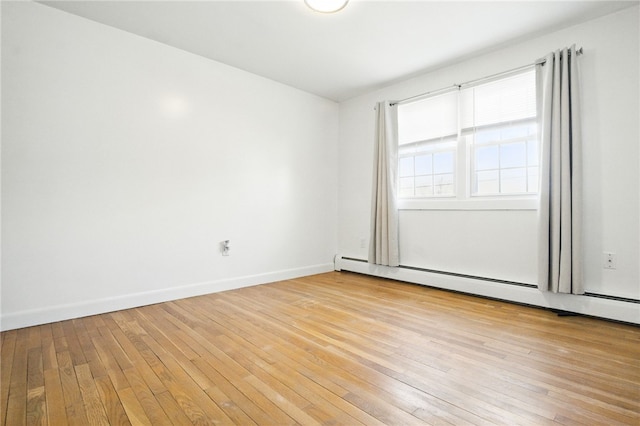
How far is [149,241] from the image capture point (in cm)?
292

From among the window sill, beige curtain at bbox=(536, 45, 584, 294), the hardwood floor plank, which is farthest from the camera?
the window sill

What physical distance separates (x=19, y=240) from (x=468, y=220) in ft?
13.3

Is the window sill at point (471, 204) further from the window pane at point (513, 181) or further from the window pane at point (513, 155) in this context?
the window pane at point (513, 155)

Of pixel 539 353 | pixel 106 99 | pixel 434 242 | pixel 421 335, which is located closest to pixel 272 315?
pixel 421 335

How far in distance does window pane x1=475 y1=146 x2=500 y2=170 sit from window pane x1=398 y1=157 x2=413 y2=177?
2.66ft

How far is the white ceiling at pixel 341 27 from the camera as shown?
2447mm

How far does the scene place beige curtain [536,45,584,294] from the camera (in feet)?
8.38

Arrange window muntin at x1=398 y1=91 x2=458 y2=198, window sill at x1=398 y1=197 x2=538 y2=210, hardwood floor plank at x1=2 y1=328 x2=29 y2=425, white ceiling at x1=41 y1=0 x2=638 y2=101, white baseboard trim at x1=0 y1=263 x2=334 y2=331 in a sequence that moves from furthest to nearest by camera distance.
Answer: window muntin at x1=398 y1=91 x2=458 y2=198 → window sill at x1=398 y1=197 x2=538 y2=210 → white ceiling at x1=41 y1=0 x2=638 y2=101 → white baseboard trim at x1=0 y1=263 x2=334 y2=331 → hardwood floor plank at x1=2 y1=328 x2=29 y2=425

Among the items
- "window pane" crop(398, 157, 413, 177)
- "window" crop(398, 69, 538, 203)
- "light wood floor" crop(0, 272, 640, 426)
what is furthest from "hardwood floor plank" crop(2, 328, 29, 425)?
"window pane" crop(398, 157, 413, 177)

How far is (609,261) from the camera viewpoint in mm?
2512

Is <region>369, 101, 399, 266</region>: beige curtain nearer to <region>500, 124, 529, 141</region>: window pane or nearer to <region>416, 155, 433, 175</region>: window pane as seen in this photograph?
<region>416, 155, 433, 175</region>: window pane

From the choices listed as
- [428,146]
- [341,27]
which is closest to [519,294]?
[428,146]

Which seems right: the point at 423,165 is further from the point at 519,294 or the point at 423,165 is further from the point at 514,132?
the point at 519,294

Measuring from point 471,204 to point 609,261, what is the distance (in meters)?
1.20
